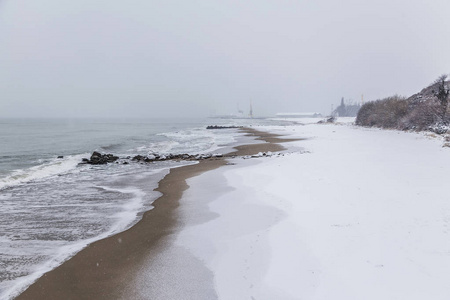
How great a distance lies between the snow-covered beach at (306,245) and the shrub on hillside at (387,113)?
49.9 metres

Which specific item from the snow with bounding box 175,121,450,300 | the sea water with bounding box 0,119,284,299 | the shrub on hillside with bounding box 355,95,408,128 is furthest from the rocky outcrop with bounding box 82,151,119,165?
the shrub on hillside with bounding box 355,95,408,128

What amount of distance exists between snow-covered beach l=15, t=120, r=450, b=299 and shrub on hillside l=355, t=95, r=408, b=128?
49.9 meters

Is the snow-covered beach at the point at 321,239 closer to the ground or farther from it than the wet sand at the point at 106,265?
farther from it

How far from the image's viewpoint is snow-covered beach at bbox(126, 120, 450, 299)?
500 cm

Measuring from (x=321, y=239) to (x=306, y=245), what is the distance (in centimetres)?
48

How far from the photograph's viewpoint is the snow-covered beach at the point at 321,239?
500 centimetres

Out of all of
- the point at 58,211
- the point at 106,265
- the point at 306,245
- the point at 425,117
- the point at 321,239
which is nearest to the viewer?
the point at 106,265

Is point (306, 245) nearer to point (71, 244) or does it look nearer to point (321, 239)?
point (321, 239)

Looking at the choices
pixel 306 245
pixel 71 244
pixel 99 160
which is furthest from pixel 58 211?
pixel 99 160

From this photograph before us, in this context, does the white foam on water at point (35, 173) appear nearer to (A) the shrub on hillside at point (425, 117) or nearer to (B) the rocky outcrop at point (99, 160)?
(B) the rocky outcrop at point (99, 160)

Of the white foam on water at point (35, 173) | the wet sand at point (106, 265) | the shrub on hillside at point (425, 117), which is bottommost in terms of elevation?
the wet sand at point (106, 265)

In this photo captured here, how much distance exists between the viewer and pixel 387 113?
57.3 meters

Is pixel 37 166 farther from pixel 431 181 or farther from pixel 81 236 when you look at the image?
pixel 431 181

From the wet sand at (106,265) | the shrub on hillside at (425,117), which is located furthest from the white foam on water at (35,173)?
the shrub on hillside at (425,117)
